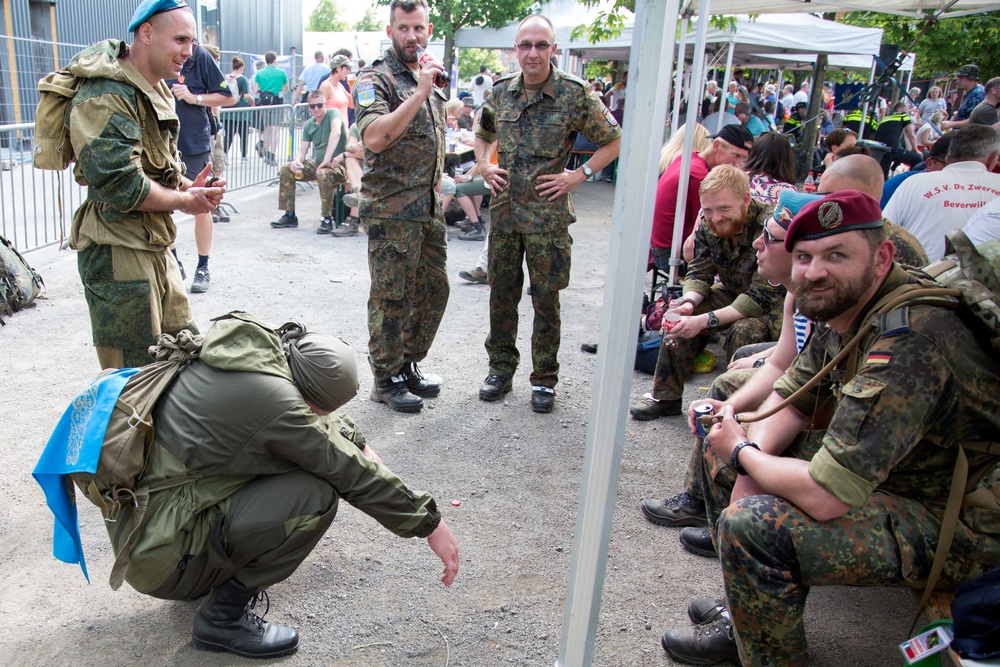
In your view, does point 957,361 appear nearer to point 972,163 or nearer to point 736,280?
point 736,280

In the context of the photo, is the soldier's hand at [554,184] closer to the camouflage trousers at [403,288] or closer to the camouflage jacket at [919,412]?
the camouflage trousers at [403,288]

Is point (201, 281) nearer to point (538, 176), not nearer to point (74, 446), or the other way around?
point (538, 176)

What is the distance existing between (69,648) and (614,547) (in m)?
1.94

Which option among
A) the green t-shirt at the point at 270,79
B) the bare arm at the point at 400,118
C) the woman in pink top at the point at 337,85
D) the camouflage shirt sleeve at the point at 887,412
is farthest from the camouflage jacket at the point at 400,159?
the green t-shirt at the point at 270,79

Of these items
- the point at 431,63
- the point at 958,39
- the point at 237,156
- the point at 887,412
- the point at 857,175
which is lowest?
the point at 237,156

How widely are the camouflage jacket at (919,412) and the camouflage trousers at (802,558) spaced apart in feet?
0.25

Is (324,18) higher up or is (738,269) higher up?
(324,18)

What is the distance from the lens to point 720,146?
5277 millimetres

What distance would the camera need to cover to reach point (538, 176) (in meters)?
4.17

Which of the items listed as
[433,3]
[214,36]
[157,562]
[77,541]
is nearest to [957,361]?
[157,562]

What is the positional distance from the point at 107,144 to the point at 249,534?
5.02 feet

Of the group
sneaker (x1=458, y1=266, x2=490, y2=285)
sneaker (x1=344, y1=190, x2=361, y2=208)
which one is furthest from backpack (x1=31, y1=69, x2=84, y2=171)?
sneaker (x1=344, y1=190, x2=361, y2=208)

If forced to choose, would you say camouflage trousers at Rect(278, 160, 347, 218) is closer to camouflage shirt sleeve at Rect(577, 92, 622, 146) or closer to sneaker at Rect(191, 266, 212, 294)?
sneaker at Rect(191, 266, 212, 294)

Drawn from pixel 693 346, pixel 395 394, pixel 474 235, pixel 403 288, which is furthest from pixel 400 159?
pixel 474 235
